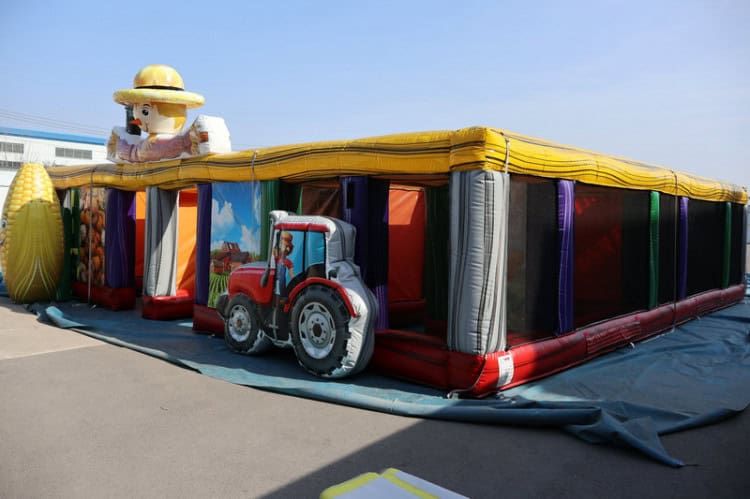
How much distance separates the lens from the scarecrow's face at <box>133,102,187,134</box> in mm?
7852

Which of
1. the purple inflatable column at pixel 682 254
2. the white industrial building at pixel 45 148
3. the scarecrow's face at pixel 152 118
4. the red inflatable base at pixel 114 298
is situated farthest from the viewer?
the white industrial building at pixel 45 148

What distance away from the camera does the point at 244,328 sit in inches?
218

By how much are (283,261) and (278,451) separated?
2.02 meters

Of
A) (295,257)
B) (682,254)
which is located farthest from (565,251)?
(682,254)

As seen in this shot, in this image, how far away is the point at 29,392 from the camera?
4.47 meters

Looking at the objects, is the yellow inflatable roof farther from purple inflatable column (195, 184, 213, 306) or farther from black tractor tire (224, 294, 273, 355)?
black tractor tire (224, 294, 273, 355)

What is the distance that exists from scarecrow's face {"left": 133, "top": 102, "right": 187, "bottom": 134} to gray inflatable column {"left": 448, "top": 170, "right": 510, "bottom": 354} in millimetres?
5101

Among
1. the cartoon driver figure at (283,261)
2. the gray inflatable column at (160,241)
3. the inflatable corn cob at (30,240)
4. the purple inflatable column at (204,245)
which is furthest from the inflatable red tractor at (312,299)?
the inflatable corn cob at (30,240)

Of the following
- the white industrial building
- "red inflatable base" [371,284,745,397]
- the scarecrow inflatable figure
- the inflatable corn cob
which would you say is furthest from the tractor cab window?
the white industrial building

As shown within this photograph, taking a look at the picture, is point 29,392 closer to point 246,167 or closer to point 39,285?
point 246,167

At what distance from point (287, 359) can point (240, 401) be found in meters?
1.25

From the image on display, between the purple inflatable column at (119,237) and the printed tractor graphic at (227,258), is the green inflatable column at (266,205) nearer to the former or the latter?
the printed tractor graphic at (227,258)

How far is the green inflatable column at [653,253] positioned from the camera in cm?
659

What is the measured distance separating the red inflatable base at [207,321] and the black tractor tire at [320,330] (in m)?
1.84
